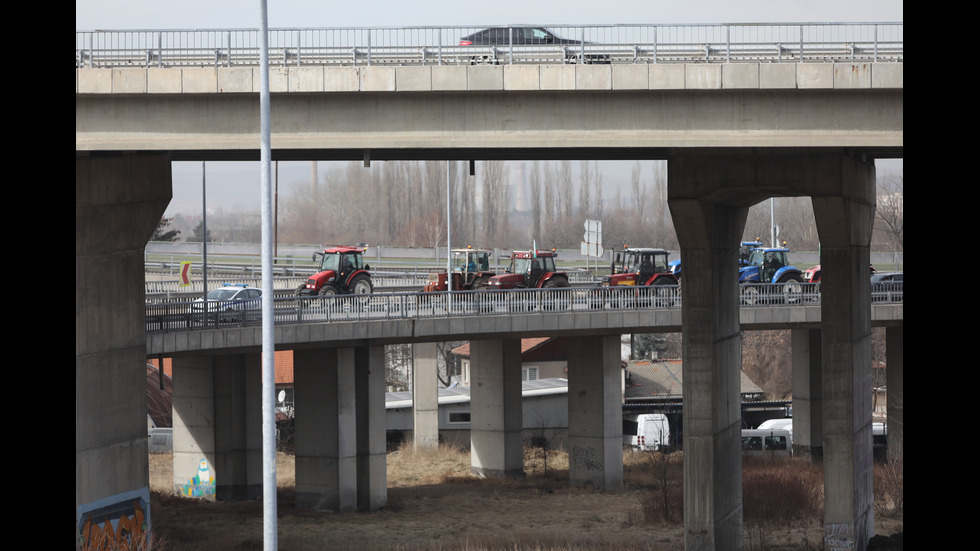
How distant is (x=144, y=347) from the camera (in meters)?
24.0

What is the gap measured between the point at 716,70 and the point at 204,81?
847 centimetres

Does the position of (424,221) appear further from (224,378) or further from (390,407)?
(224,378)

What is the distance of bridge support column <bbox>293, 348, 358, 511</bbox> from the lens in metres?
33.6

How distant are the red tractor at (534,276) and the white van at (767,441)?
11.4m

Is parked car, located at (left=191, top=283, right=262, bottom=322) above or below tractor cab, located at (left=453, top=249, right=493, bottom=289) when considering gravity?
below

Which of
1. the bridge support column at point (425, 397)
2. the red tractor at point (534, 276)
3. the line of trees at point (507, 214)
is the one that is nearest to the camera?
the red tractor at point (534, 276)

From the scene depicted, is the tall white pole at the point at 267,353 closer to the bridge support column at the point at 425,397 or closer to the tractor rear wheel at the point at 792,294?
the tractor rear wheel at the point at 792,294

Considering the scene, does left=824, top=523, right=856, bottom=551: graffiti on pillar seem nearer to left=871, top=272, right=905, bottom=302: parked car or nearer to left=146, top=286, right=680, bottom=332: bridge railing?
left=146, top=286, right=680, bottom=332: bridge railing

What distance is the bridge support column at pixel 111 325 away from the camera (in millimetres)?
22688

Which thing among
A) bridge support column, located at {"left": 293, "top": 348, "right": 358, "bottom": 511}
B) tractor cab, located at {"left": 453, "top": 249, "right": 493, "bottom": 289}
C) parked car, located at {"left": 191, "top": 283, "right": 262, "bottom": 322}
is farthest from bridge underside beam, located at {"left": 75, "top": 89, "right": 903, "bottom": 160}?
tractor cab, located at {"left": 453, "top": 249, "right": 493, "bottom": 289}

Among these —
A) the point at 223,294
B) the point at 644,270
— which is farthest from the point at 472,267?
the point at 223,294

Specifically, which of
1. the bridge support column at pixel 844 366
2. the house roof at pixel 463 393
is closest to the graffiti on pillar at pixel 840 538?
the bridge support column at pixel 844 366

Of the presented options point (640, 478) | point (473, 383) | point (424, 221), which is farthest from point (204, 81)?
point (424, 221)

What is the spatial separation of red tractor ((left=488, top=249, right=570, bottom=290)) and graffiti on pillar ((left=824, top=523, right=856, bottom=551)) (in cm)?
1689
